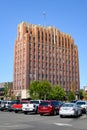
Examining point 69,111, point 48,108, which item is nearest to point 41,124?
point 69,111

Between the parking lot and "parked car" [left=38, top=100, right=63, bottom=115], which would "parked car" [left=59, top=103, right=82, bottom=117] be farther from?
the parking lot

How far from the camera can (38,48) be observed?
156000 millimetres

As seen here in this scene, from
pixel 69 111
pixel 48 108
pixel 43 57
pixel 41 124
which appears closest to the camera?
pixel 41 124

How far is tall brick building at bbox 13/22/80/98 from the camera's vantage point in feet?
494

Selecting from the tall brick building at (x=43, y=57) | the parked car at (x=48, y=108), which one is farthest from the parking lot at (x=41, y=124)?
the tall brick building at (x=43, y=57)

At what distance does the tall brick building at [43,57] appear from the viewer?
150712 mm

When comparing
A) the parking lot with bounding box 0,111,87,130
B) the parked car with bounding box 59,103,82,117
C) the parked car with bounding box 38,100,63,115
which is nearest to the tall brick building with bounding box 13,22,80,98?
the parked car with bounding box 38,100,63,115

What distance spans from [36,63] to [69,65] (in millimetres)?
23705

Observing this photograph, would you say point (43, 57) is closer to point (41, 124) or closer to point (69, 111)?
point (69, 111)

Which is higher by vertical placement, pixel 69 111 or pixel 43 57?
pixel 43 57

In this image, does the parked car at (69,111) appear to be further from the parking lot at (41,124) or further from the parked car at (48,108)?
the parking lot at (41,124)

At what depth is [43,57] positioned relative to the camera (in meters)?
157

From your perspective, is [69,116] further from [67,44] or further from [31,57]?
[67,44]

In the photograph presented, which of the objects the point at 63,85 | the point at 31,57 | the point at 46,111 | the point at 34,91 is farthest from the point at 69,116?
the point at 63,85
